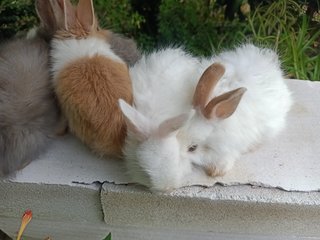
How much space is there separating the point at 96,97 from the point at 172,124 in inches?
8.9

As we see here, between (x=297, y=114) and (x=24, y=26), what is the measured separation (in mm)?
1114

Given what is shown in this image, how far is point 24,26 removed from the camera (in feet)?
6.78

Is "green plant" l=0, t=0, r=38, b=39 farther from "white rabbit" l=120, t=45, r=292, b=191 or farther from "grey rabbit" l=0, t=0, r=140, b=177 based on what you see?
"white rabbit" l=120, t=45, r=292, b=191

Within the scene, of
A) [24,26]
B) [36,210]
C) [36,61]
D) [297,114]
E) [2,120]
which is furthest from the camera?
[24,26]

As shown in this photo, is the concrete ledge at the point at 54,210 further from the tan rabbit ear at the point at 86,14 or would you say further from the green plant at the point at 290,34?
the green plant at the point at 290,34

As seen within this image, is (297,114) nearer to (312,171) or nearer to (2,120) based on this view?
(312,171)

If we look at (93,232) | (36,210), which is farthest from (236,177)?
(36,210)

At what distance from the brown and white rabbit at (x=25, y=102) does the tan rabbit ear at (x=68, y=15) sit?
0.06m

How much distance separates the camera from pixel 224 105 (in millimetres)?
1295

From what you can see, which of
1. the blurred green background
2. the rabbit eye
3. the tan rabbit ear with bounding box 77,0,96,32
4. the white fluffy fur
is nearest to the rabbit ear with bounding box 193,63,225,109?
the rabbit eye

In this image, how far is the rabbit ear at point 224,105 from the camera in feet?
4.15

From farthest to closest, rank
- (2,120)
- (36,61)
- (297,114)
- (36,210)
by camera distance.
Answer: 1. (297,114)
2. (36,210)
3. (36,61)
4. (2,120)

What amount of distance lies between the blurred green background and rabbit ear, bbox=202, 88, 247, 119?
853 mm

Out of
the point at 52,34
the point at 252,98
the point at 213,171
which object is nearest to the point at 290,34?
the point at 252,98
